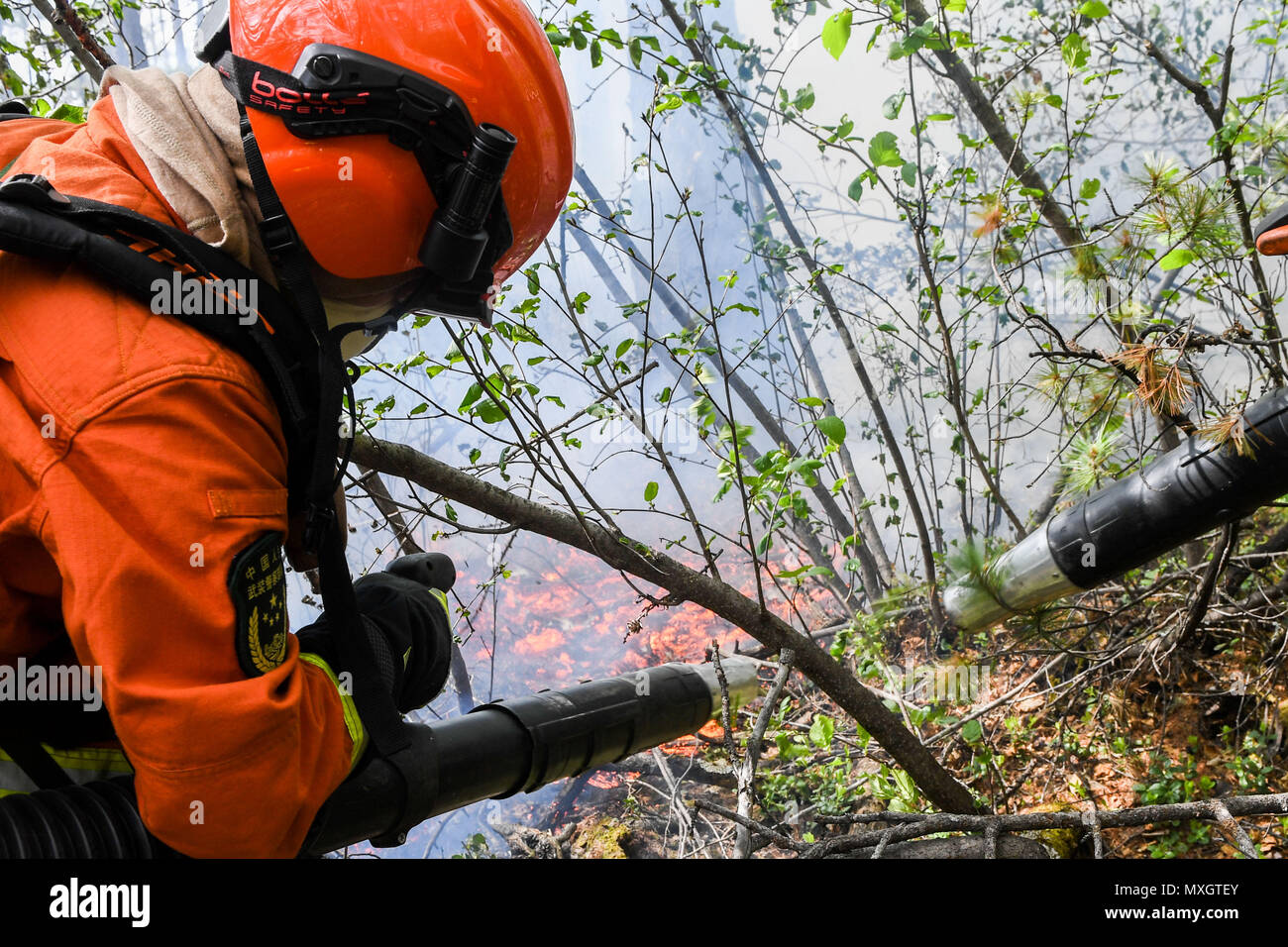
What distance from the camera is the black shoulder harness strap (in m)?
1.07

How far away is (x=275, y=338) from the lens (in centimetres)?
127

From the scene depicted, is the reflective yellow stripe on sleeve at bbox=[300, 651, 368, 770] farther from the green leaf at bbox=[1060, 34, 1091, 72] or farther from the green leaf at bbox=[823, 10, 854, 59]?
the green leaf at bbox=[1060, 34, 1091, 72]

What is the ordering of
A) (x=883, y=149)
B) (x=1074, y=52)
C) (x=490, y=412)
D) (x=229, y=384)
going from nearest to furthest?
(x=229, y=384)
(x=490, y=412)
(x=883, y=149)
(x=1074, y=52)

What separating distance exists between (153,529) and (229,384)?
21 cm

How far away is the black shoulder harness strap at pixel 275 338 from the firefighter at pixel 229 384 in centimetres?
2

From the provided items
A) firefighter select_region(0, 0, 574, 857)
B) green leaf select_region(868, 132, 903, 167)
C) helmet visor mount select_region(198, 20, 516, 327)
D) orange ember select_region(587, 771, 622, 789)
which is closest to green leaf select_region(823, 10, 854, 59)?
green leaf select_region(868, 132, 903, 167)

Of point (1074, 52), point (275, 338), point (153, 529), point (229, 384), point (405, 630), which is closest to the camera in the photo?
point (153, 529)

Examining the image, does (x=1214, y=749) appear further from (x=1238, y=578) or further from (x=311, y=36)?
(x=311, y=36)

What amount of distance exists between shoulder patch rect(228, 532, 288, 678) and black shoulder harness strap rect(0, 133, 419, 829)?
0.18 metres

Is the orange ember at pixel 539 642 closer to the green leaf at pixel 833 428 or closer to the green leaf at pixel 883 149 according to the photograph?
the green leaf at pixel 833 428

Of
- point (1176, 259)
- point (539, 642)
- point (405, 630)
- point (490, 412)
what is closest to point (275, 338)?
point (405, 630)

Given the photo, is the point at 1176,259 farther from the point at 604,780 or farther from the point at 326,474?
the point at 604,780

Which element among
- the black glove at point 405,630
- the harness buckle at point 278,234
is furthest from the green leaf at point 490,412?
the harness buckle at point 278,234

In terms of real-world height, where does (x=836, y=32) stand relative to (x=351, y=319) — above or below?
above
